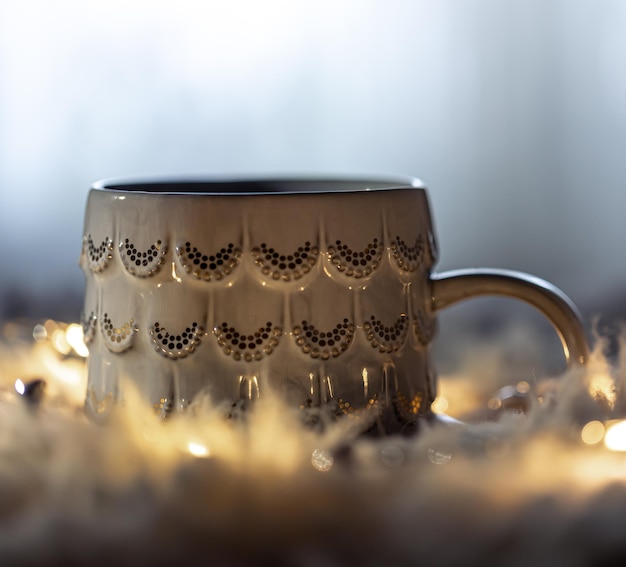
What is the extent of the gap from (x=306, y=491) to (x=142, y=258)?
0.13 m

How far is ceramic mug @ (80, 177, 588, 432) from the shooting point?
0.36m

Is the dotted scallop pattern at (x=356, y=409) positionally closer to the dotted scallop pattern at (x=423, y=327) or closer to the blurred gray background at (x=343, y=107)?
the dotted scallop pattern at (x=423, y=327)

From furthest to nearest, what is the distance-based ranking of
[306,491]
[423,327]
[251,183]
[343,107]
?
[343,107]
[251,183]
[423,327]
[306,491]

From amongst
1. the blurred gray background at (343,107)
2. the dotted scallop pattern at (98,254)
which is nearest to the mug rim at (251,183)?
the dotted scallop pattern at (98,254)

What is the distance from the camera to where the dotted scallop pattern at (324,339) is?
0.36 m

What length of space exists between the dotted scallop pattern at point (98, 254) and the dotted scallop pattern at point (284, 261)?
0.07 metres

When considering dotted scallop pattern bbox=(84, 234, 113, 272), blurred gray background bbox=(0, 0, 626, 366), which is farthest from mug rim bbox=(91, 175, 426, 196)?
blurred gray background bbox=(0, 0, 626, 366)

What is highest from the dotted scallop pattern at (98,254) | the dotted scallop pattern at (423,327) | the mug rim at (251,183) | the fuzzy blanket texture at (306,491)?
the mug rim at (251,183)

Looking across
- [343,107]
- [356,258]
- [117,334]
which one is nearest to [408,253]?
[356,258]

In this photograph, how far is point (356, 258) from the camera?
0.37 meters

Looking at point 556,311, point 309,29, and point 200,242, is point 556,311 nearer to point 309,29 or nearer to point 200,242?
point 200,242

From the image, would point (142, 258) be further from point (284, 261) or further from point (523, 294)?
point (523, 294)

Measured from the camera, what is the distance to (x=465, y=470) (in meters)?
0.30

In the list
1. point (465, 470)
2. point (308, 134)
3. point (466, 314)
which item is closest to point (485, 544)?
point (465, 470)
